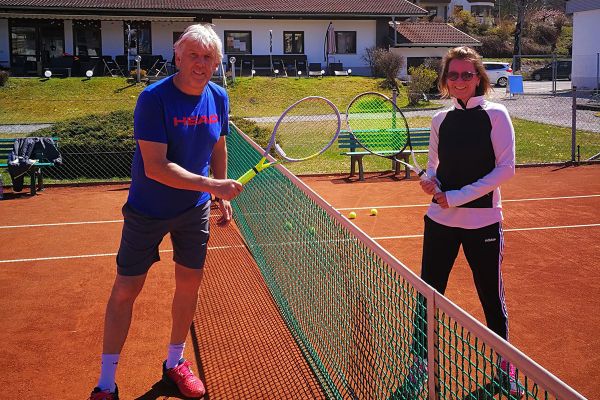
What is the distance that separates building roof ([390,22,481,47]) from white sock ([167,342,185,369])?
35.4 metres

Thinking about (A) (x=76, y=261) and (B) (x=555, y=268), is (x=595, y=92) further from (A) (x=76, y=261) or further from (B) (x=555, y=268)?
(A) (x=76, y=261)

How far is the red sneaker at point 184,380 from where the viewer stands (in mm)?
4219

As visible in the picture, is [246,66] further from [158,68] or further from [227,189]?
[227,189]

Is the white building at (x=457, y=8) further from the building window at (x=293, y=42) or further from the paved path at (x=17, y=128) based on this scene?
the paved path at (x=17, y=128)

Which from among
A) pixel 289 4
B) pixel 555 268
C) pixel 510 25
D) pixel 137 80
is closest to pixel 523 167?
pixel 555 268

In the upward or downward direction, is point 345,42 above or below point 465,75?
above

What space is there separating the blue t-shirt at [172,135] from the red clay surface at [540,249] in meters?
2.72

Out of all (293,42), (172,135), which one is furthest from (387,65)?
(172,135)

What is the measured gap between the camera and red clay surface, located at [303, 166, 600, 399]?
505cm

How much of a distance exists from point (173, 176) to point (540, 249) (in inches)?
212

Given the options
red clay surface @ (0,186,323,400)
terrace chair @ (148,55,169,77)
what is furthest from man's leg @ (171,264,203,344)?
terrace chair @ (148,55,169,77)

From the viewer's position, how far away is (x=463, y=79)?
13.3ft

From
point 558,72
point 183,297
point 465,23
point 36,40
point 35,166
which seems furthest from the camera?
point 465,23

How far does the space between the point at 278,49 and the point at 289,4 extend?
9.22 ft
